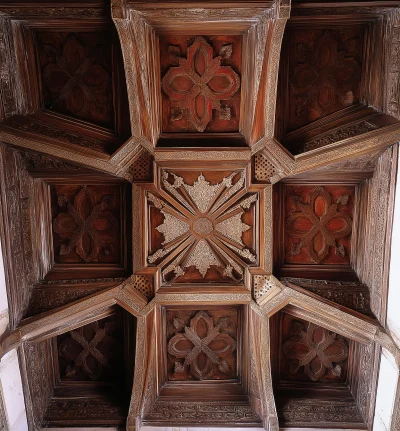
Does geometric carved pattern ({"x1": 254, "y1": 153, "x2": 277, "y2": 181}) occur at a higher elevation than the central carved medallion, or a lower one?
higher

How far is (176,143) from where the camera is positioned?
449cm

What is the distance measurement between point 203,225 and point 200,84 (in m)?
1.39

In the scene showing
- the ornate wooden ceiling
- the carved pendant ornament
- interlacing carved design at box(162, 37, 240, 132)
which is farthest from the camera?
the carved pendant ornament

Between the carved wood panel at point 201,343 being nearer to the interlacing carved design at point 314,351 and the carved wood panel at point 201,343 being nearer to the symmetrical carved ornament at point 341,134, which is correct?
the interlacing carved design at point 314,351

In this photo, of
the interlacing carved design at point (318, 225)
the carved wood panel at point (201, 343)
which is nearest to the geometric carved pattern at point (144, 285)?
the carved wood panel at point (201, 343)

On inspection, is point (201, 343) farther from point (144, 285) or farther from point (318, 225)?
point (318, 225)

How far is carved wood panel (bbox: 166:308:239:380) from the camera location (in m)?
4.85

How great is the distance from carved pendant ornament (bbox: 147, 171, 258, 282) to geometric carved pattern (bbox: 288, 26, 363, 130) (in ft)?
3.11

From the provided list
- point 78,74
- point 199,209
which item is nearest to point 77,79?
point 78,74

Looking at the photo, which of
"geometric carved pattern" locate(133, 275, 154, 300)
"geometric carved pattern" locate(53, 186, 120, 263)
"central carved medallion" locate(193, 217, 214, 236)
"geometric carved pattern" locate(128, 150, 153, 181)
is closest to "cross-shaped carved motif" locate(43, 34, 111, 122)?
"geometric carved pattern" locate(128, 150, 153, 181)

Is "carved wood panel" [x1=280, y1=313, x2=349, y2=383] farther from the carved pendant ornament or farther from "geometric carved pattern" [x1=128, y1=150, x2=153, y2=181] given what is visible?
"geometric carved pattern" [x1=128, y1=150, x2=153, y2=181]

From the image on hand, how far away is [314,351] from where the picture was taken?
191 inches

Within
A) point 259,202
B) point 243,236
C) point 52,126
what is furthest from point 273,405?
point 52,126

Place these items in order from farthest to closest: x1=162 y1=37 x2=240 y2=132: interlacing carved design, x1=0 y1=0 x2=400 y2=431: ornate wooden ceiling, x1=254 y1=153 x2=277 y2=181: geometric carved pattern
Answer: x1=254 y1=153 x2=277 y2=181: geometric carved pattern < x1=162 y1=37 x2=240 y2=132: interlacing carved design < x1=0 y1=0 x2=400 y2=431: ornate wooden ceiling
